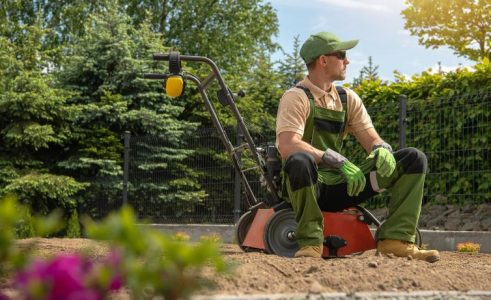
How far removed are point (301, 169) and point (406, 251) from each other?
0.81 meters

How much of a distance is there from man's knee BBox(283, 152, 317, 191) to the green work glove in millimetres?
183

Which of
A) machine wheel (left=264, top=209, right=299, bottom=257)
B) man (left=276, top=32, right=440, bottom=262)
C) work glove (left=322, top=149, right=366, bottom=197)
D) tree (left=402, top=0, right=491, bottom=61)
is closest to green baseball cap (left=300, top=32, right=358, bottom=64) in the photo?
man (left=276, top=32, right=440, bottom=262)

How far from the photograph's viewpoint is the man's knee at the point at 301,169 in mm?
4133

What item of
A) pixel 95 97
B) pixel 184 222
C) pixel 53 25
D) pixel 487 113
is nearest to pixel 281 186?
pixel 487 113

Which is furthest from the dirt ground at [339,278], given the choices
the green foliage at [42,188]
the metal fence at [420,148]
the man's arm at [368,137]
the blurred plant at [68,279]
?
the green foliage at [42,188]

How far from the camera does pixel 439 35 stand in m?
19.9

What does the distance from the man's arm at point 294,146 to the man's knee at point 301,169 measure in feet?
0.36

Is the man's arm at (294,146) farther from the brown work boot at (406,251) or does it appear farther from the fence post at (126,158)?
the fence post at (126,158)

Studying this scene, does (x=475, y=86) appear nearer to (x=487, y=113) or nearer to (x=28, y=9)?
(x=487, y=113)

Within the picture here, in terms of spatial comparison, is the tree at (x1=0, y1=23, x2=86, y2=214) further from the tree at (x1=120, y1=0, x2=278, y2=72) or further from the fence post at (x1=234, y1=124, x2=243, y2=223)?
the tree at (x1=120, y1=0, x2=278, y2=72)

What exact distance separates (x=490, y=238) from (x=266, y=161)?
3.48m

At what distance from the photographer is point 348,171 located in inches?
168

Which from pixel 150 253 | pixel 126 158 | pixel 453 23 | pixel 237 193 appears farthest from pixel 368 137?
pixel 453 23

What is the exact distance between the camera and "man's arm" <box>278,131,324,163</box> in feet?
14.1
